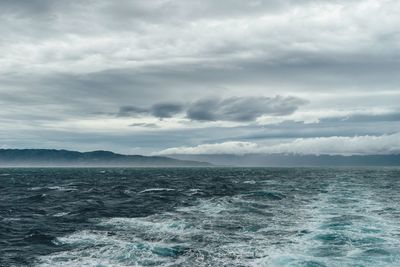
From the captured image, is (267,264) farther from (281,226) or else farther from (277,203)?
(277,203)

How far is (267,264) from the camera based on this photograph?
24.4m

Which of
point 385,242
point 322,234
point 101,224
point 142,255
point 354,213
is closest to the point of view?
point 142,255

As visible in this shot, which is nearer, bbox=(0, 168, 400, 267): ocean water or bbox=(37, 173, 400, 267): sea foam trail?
bbox=(37, 173, 400, 267): sea foam trail

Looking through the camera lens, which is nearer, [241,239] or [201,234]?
[241,239]

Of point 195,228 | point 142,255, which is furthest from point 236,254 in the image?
point 195,228

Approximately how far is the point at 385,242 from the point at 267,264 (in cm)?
1107

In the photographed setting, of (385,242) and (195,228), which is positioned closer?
(385,242)

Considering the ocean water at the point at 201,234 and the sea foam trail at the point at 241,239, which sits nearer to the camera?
the sea foam trail at the point at 241,239

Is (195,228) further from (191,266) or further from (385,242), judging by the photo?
(385,242)

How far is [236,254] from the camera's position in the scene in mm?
26562

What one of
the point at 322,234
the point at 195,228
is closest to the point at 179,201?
the point at 195,228

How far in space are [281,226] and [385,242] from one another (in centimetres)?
959

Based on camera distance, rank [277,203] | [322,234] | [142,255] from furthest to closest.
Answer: [277,203] < [322,234] < [142,255]

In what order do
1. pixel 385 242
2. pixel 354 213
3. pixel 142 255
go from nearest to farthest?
pixel 142 255 < pixel 385 242 < pixel 354 213
